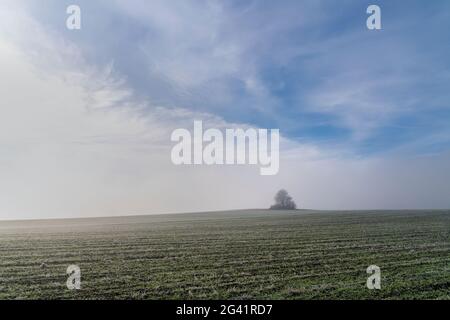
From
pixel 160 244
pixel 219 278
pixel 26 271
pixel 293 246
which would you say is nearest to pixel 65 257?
pixel 26 271

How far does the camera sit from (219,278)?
12.5 meters

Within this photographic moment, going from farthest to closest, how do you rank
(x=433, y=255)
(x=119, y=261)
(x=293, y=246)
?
(x=293, y=246), (x=433, y=255), (x=119, y=261)

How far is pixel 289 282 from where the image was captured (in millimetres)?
11992

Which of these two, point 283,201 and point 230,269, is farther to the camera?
point 283,201

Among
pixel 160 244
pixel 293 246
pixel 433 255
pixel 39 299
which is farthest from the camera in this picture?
pixel 160 244

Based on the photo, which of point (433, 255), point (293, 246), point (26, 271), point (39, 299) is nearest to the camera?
point (39, 299)

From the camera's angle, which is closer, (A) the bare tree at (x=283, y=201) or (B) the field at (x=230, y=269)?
(B) the field at (x=230, y=269)

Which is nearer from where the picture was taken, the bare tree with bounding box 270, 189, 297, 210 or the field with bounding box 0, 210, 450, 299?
the field with bounding box 0, 210, 450, 299
